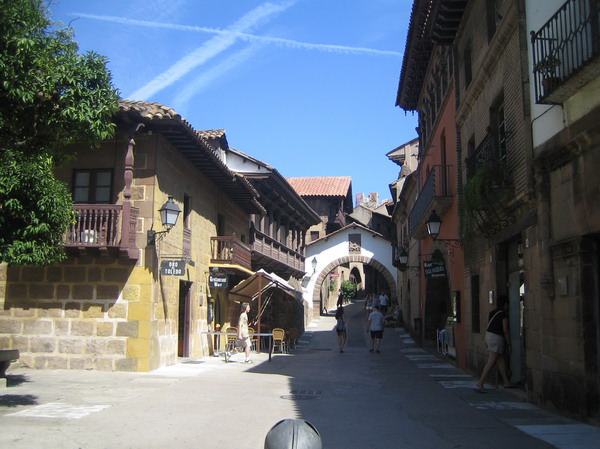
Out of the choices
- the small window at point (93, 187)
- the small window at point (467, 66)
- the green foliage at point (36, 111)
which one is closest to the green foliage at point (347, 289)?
the small window at point (467, 66)

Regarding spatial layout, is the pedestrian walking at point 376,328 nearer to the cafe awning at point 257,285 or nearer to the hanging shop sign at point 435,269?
the cafe awning at point 257,285

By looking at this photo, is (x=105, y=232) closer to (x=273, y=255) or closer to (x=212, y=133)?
(x=212, y=133)

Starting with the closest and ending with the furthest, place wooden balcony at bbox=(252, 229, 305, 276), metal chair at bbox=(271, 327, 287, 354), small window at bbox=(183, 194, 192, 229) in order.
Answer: small window at bbox=(183, 194, 192, 229), metal chair at bbox=(271, 327, 287, 354), wooden balcony at bbox=(252, 229, 305, 276)

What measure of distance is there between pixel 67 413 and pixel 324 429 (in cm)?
363

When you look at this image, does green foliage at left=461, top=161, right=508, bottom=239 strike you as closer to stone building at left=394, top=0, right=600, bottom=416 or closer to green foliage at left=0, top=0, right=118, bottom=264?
stone building at left=394, top=0, right=600, bottom=416

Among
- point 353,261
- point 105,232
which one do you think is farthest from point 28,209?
point 353,261

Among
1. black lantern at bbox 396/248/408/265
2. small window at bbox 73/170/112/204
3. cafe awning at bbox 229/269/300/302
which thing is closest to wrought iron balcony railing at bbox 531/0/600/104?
small window at bbox 73/170/112/204

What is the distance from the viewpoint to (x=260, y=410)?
9.11m

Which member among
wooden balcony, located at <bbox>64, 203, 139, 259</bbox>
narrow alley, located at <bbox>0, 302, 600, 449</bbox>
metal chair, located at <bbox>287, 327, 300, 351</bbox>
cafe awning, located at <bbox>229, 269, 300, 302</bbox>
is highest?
wooden balcony, located at <bbox>64, 203, 139, 259</bbox>

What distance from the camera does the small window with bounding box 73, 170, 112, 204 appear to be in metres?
14.5

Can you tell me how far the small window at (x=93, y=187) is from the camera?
14531 mm

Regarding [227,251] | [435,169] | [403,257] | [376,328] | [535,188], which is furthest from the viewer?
[403,257]

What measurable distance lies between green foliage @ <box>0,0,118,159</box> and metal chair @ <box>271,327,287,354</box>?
1275 cm

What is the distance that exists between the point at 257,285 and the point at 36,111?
44.6 feet
